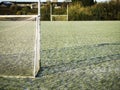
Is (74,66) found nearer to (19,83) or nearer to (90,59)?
(90,59)

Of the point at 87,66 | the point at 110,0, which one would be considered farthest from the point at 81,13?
the point at 87,66

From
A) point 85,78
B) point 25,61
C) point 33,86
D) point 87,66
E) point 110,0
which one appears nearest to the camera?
point 33,86

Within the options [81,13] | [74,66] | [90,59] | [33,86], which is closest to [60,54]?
[90,59]

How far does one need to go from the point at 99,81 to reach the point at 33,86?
1.53 meters

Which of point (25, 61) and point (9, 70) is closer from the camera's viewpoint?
point (9, 70)

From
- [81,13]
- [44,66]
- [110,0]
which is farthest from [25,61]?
[110,0]

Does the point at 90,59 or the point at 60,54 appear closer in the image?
the point at 90,59

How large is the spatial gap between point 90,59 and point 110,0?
3376cm

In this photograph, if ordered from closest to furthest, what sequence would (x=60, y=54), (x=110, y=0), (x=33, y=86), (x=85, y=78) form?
(x=33, y=86) → (x=85, y=78) → (x=60, y=54) → (x=110, y=0)

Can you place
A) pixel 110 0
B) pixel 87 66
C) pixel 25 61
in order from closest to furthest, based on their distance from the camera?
pixel 87 66 < pixel 25 61 < pixel 110 0

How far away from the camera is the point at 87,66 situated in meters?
9.08

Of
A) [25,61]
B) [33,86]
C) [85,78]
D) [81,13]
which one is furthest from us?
[81,13]

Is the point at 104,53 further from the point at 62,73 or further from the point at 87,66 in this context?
the point at 62,73

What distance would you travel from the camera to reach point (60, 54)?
37.8ft
